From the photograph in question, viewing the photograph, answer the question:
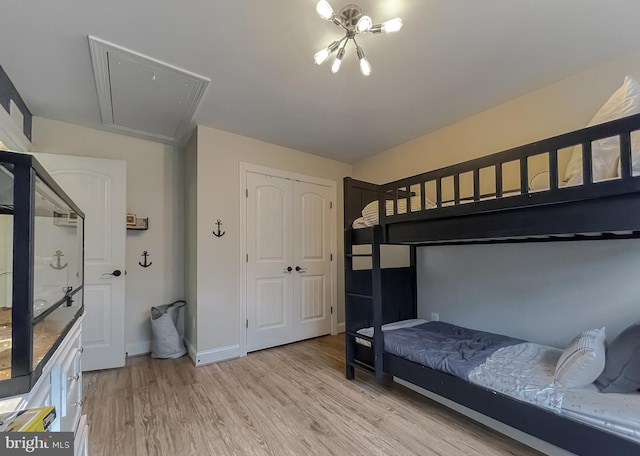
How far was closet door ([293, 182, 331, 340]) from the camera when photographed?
12.4ft

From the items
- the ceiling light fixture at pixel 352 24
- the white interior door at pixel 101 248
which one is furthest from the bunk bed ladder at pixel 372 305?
the white interior door at pixel 101 248

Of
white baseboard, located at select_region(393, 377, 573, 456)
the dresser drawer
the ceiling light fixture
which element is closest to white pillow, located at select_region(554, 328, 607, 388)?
white baseboard, located at select_region(393, 377, 573, 456)

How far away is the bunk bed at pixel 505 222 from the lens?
52.9 inches

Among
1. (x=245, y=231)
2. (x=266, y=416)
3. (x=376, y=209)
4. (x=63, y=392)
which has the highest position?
(x=376, y=209)

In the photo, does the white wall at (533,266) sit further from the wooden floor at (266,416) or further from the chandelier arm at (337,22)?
the chandelier arm at (337,22)

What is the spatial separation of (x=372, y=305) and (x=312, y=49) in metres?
2.05

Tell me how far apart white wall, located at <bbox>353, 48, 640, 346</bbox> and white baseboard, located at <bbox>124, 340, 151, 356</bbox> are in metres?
3.08

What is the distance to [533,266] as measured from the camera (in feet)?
8.05

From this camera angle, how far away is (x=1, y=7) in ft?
5.24

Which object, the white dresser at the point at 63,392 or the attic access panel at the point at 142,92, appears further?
the attic access panel at the point at 142,92

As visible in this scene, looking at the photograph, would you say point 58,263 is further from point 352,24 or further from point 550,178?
point 550,178

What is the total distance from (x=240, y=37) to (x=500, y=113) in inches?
90.4

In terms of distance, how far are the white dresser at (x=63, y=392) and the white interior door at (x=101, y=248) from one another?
4.86 feet

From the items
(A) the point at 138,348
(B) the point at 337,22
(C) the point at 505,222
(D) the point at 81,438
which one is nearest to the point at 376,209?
(C) the point at 505,222
